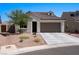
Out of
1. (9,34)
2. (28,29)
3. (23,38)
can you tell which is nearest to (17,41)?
(23,38)

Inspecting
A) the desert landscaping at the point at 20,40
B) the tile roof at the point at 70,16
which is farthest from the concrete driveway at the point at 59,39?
the tile roof at the point at 70,16

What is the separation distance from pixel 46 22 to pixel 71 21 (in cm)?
364

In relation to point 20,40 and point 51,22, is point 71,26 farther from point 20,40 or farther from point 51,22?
point 20,40

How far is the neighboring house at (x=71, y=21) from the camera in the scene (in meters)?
26.4

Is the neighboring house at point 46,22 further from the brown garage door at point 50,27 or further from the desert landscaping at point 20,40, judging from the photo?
the desert landscaping at point 20,40

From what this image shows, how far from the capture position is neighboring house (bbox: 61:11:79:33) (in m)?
26.4

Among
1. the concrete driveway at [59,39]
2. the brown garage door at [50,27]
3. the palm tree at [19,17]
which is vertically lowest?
the concrete driveway at [59,39]

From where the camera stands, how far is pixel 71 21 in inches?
1106

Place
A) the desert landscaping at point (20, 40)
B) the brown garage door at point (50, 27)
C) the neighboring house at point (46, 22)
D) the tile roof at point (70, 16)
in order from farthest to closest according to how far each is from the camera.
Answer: the tile roof at point (70, 16), the brown garage door at point (50, 27), the neighboring house at point (46, 22), the desert landscaping at point (20, 40)

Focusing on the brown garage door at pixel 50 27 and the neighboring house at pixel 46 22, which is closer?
the neighboring house at pixel 46 22

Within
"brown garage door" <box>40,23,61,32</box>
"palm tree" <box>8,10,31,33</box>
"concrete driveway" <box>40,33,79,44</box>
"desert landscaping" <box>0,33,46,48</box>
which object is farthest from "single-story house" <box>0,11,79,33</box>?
"desert landscaping" <box>0,33,46,48</box>

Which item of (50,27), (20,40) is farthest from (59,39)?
(50,27)

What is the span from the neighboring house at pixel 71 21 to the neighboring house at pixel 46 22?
2.42ft

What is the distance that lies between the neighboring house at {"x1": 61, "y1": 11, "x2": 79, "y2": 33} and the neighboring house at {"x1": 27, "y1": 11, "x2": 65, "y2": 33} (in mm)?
737
